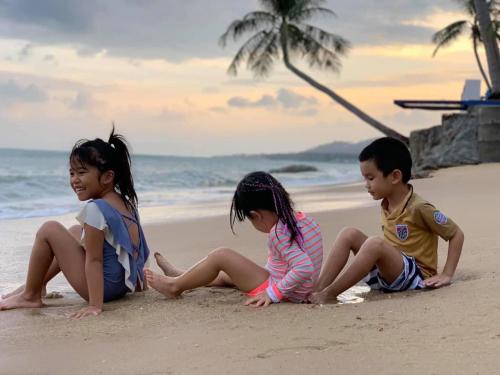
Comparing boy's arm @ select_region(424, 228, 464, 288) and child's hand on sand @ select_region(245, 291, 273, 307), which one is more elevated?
boy's arm @ select_region(424, 228, 464, 288)

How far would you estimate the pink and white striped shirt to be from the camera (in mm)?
3541

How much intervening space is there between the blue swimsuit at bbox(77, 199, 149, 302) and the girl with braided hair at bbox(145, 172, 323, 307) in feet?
1.28

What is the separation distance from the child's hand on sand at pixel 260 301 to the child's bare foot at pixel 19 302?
123cm

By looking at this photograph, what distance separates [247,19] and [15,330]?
1073 inches

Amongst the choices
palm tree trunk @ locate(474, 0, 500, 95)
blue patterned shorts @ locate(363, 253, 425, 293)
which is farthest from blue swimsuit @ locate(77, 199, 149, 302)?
palm tree trunk @ locate(474, 0, 500, 95)

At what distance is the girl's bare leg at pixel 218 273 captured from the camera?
3.71 meters

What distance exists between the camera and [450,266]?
12.2ft

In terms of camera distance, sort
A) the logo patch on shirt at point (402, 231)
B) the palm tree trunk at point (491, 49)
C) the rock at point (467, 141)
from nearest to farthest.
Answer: the logo patch on shirt at point (402, 231) → the rock at point (467, 141) → the palm tree trunk at point (491, 49)

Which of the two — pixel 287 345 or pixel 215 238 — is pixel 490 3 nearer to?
pixel 215 238

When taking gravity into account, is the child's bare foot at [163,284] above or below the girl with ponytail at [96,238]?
below

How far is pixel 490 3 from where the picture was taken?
2883 centimetres

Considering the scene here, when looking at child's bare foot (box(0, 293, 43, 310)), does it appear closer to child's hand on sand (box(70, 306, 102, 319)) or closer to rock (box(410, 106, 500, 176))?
child's hand on sand (box(70, 306, 102, 319))

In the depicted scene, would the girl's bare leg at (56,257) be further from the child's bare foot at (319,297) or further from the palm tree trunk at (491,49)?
the palm tree trunk at (491,49)

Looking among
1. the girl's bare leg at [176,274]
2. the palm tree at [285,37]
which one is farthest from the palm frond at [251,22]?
the girl's bare leg at [176,274]
